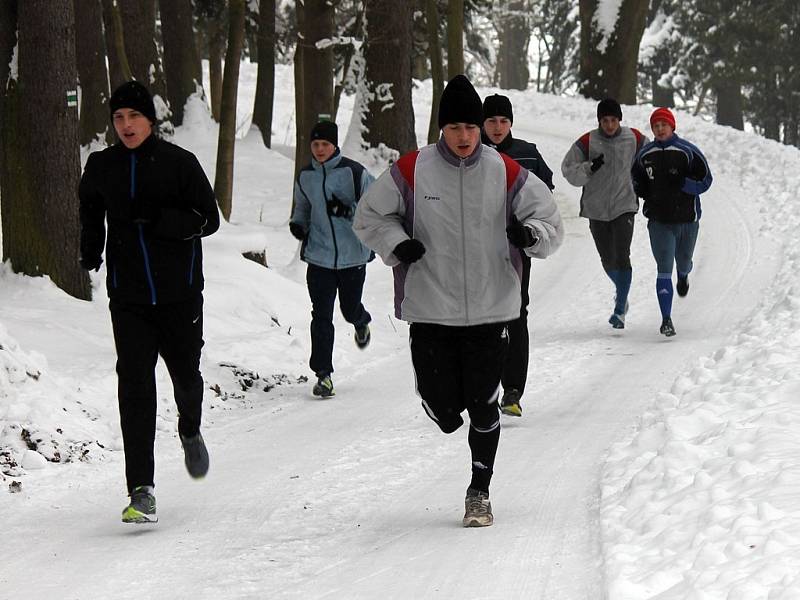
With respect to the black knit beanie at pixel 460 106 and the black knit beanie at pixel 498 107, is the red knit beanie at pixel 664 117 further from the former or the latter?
the black knit beanie at pixel 460 106

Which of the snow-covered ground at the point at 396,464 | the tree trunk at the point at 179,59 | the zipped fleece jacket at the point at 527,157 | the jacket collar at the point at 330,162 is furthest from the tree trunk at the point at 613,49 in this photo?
the zipped fleece jacket at the point at 527,157

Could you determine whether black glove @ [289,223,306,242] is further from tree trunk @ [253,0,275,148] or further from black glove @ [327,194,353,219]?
tree trunk @ [253,0,275,148]

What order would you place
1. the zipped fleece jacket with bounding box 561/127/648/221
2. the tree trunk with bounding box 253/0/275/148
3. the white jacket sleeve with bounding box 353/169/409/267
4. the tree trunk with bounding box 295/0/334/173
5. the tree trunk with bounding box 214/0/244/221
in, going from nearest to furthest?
the white jacket sleeve with bounding box 353/169/409/267 < the zipped fleece jacket with bounding box 561/127/648/221 < the tree trunk with bounding box 214/0/244/221 < the tree trunk with bounding box 295/0/334/173 < the tree trunk with bounding box 253/0/275/148

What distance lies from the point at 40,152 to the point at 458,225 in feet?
18.8

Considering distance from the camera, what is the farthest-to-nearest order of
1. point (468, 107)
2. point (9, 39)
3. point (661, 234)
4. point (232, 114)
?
1. point (232, 114)
2. point (661, 234)
3. point (9, 39)
4. point (468, 107)

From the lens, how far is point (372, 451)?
7.42 metres

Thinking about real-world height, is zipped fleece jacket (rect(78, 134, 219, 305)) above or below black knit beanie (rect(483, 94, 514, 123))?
below

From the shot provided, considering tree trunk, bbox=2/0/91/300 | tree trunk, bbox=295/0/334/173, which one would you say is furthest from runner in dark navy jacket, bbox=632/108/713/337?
tree trunk, bbox=295/0/334/173

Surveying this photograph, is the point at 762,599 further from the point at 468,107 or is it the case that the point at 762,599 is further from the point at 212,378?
the point at 212,378

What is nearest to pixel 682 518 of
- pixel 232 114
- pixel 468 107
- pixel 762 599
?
pixel 762 599

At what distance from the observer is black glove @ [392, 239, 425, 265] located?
5484mm

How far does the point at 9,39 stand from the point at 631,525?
734 centimetres

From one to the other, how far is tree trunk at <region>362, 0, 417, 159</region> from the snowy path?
26.0 ft

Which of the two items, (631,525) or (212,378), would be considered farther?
(212,378)
